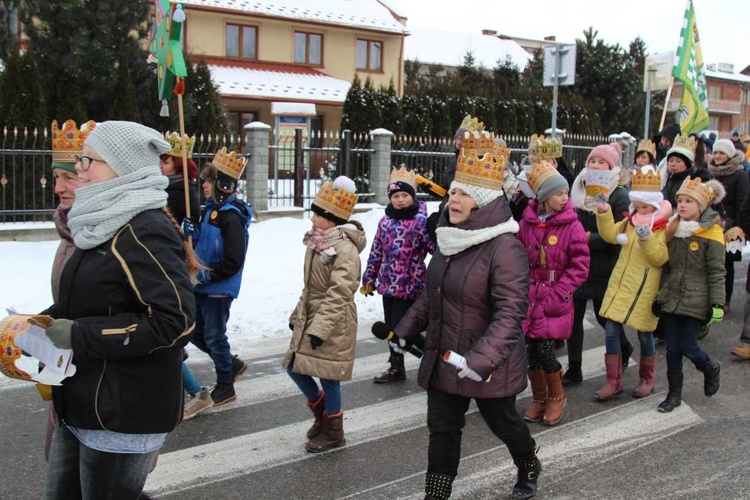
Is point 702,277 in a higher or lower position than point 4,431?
higher

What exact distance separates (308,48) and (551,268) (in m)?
28.0

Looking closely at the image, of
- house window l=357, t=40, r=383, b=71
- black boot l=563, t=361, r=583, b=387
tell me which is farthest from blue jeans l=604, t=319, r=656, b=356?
house window l=357, t=40, r=383, b=71

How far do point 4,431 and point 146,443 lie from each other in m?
2.82

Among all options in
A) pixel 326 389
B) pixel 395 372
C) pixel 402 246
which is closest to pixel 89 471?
pixel 326 389

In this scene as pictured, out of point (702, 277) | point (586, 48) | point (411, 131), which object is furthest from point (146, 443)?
point (586, 48)

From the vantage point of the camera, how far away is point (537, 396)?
224 inches

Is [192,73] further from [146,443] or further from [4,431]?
[146,443]

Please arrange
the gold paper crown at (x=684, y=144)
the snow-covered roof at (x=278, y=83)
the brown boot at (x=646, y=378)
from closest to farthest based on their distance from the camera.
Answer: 1. the brown boot at (x=646, y=378)
2. the gold paper crown at (x=684, y=144)
3. the snow-covered roof at (x=278, y=83)

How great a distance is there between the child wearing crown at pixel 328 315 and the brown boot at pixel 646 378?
2.60 meters

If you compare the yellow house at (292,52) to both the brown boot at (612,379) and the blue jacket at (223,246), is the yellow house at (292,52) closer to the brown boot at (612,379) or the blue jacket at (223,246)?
the blue jacket at (223,246)

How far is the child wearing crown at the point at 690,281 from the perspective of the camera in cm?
574

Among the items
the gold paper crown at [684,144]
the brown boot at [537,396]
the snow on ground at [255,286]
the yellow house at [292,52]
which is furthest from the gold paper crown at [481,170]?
the yellow house at [292,52]

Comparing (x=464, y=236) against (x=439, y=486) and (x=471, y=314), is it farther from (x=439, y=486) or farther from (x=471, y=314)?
(x=439, y=486)

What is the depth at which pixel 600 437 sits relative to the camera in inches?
209
